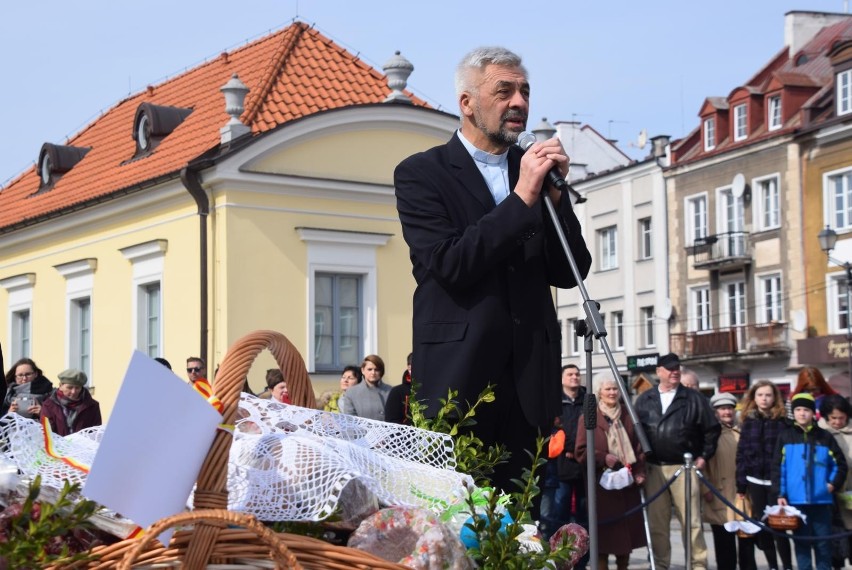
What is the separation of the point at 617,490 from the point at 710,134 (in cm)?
3731

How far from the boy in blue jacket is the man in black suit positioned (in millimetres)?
7516

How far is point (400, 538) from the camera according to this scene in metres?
2.64

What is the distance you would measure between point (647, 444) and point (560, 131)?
50.7 m

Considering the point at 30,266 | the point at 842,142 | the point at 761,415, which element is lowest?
the point at 761,415

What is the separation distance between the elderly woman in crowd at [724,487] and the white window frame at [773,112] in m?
32.7

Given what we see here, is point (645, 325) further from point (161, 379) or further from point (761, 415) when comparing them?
point (161, 379)

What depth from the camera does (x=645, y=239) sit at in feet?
163

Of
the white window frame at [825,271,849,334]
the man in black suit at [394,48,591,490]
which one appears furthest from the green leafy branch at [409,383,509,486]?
the white window frame at [825,271,849,334]

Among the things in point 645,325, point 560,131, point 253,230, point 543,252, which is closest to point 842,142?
point 645,325

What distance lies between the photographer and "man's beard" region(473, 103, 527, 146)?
423 centimetres

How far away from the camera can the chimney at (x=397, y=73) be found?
85.3 ft

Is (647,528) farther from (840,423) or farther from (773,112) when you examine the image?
(773,112)

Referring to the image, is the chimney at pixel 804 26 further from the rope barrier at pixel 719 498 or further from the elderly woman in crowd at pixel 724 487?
the rope barrier at pixel 719 498

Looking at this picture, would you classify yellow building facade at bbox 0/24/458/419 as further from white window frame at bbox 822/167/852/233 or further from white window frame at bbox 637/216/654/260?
white window frame at bbox 637/216/654/260
